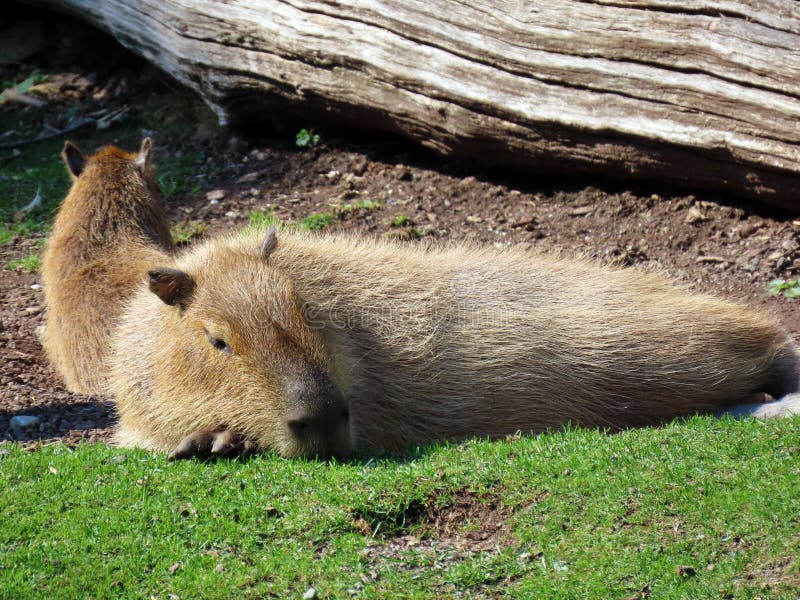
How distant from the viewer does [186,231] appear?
25.7 ft

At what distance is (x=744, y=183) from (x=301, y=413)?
392 cm

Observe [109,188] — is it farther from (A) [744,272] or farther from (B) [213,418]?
(A) [744,272]

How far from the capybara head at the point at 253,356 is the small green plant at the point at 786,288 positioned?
11.0 ft

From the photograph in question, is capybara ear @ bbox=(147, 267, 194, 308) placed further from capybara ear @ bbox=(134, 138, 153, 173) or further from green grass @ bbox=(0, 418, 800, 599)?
capybara ear @ bbox=(134, 138, 153, 173)

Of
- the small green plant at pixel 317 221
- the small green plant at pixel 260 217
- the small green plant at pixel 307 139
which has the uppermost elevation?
the small green plant at pixel 307 139

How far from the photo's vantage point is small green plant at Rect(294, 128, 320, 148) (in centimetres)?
870

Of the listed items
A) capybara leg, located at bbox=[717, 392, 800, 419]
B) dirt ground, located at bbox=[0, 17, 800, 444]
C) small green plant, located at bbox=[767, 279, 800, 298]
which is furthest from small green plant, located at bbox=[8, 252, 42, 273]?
small green plant, located at bbox=[767, 279, 800, 298]

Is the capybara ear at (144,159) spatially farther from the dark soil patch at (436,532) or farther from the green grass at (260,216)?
the dark soil patch at (436,532)

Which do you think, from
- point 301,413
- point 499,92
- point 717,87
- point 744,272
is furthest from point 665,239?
point 301,413

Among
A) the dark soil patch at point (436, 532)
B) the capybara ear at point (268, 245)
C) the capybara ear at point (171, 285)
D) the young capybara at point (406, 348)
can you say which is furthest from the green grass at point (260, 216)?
the dark soil patch at point (436, 532)

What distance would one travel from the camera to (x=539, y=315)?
5.26m

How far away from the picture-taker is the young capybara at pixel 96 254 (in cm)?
581

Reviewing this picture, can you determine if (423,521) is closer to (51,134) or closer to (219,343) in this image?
(219,343)

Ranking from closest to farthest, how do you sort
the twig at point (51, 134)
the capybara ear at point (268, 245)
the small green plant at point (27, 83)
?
the capybara ear at point (268, 245) → the twig at point (51, 134) → the small green plant at point (27, 83)
